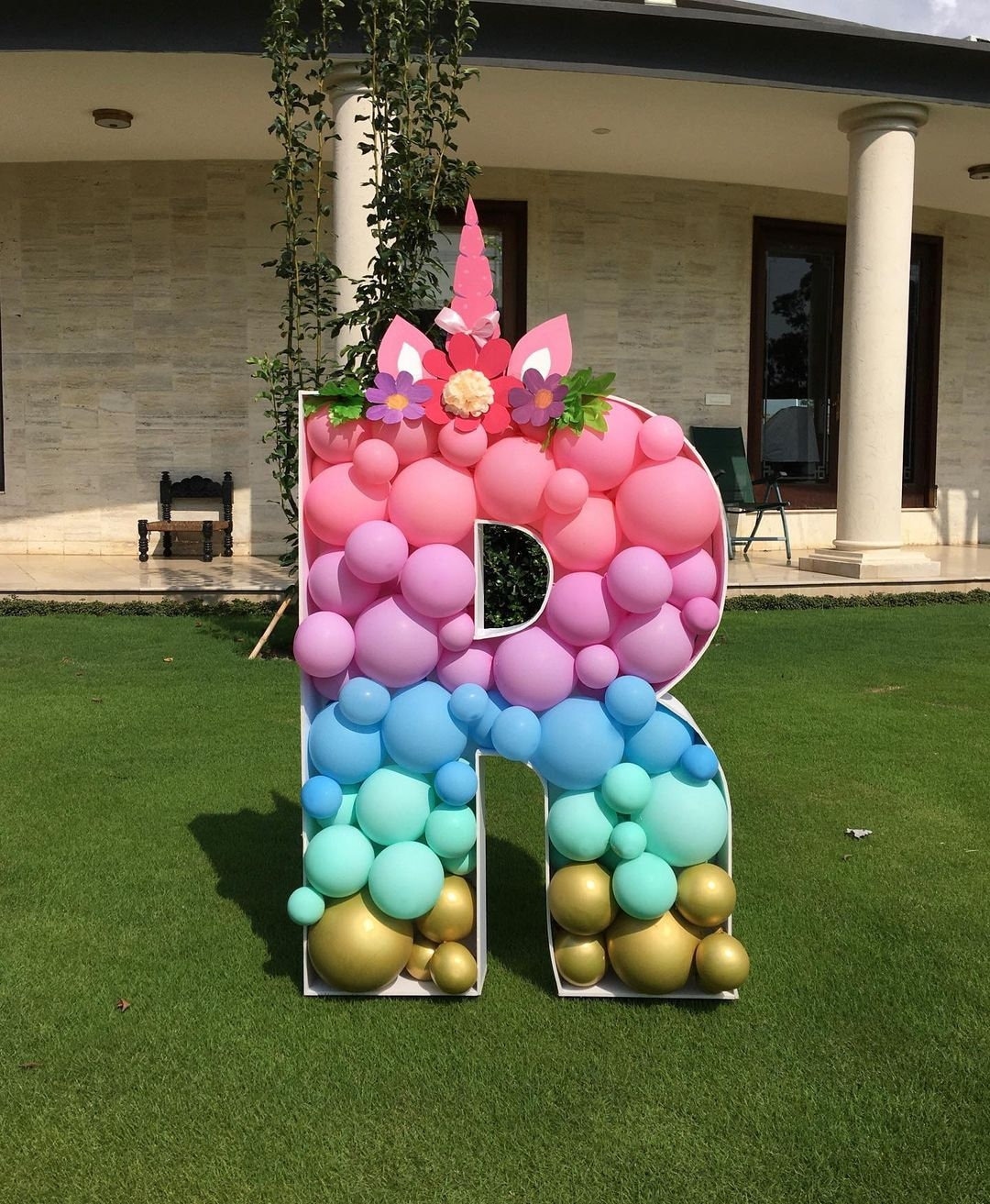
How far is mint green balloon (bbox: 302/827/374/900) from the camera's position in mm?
2777

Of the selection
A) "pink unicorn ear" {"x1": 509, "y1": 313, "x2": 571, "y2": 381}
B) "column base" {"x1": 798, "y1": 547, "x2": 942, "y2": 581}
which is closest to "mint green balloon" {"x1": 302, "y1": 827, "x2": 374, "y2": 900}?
"pink unicorn ear" {"x1": 509, "y1": 313, "x2": 571, "y2": 381}

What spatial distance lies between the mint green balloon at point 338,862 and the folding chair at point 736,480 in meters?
8.91

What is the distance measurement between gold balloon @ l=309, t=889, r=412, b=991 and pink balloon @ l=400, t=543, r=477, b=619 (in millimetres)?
730

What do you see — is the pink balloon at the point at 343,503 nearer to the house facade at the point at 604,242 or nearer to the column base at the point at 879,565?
the house facade at the point at 604,242

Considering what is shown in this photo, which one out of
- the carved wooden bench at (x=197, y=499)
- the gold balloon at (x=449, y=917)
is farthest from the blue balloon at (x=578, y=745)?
the carved wooden bench at (x=197, y=499)

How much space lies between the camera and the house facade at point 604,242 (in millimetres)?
8828

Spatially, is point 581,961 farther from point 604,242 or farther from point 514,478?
point 604,242

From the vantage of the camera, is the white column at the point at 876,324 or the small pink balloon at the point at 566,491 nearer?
the small pink balloon at the point at 566,491

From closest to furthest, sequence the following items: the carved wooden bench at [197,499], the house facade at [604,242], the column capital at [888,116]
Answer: the house facade at [604,242] → the column capital at [888,116] → the carved wooden bench at [197,499]

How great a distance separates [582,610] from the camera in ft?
9.07

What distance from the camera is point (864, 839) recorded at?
3.91 m

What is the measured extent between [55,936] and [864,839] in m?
2.56

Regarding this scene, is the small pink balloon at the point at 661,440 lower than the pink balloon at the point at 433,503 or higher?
higher

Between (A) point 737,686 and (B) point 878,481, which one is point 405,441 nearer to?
(A) point 737,686
